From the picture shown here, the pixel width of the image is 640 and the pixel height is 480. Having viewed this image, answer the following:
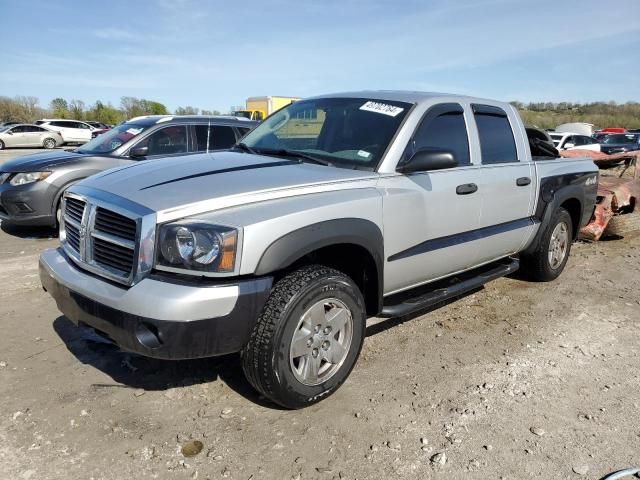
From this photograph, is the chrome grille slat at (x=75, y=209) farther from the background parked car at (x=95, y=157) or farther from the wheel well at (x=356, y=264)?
the background parked car at (x=95, y=157)

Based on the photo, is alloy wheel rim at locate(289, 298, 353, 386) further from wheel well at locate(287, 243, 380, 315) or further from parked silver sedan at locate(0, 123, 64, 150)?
parked silver sedan at locate(0, 123, 64, 150)

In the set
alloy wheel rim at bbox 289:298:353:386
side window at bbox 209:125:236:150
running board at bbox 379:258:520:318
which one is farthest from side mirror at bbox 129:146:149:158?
alloy wheel rim at bbox 289:298:353:386

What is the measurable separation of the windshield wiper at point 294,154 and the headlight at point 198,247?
3.86ft

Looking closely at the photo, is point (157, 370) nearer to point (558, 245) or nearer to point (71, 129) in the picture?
point (558, 245)

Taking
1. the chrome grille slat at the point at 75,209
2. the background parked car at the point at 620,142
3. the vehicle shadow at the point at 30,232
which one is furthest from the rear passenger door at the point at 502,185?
the background parked car at the point at 620,142

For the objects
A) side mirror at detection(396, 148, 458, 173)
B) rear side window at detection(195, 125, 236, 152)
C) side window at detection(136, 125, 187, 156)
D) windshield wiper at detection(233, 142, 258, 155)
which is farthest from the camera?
rear side window at detection(195, 125, 236, 152)

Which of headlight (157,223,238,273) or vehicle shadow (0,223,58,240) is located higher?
headlight (157,223,238,273)

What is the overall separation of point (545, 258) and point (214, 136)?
16.0ft

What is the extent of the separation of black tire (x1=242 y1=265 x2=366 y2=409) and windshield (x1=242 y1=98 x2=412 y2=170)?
2.96ft

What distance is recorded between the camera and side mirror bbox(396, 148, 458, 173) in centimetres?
334

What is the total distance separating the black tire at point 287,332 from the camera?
2.67 m

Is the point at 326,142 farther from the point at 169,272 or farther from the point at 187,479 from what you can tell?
the point at 187,479

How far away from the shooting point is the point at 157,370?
11.2ft

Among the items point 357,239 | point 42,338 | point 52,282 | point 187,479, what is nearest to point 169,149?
point 42,338
